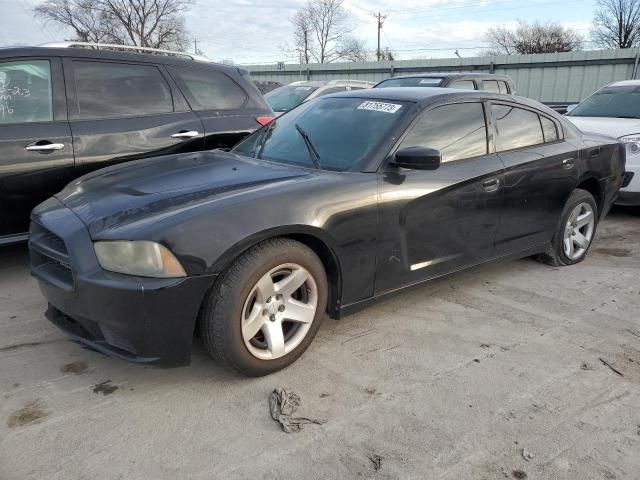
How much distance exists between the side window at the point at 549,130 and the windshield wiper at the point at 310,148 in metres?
2.11

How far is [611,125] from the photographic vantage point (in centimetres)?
680

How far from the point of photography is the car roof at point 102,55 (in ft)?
13.3

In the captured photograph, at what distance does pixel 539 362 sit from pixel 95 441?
2423mm

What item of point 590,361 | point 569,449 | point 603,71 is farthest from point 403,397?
point 603,71

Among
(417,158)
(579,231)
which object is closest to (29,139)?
(417,158)

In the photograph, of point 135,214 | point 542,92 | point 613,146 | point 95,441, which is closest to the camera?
point 95,441

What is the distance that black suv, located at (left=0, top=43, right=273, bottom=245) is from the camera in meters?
3.94

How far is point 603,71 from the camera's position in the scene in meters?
22.0

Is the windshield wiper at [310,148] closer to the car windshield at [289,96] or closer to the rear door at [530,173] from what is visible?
the rear door at [530,173]

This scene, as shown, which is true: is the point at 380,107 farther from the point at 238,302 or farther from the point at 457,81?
the point at 457,81

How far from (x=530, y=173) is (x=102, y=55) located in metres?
3.70

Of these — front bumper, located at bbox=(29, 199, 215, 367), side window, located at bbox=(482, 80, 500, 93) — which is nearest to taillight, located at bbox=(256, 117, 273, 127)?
front bumper, located at bbox=(29, 199, 215, 367)

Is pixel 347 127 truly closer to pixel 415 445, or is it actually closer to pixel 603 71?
pixel 415 445

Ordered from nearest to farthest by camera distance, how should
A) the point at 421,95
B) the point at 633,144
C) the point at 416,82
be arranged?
the point at 421,95 < the point at 633,144 < the point at 416,82
